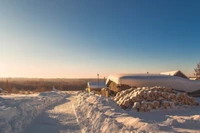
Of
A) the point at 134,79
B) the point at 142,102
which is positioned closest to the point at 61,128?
the point at 142,102

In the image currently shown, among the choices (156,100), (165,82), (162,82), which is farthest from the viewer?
(162,82)

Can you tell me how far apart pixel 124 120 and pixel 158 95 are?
16.6ft

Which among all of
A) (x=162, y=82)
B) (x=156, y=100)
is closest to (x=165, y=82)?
(x=162, y=82)

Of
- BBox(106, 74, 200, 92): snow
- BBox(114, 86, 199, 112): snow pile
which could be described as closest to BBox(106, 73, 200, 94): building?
BBox(106, 74, 200, 92): snow

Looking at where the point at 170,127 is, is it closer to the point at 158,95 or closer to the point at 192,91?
the point at 158,95

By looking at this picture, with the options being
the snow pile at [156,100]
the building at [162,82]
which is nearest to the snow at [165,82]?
the building at [162,82]

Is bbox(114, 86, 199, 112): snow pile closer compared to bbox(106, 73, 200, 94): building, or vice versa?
bbox(114, 86, 199, 112): snow pile

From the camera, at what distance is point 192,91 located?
64.1 ft

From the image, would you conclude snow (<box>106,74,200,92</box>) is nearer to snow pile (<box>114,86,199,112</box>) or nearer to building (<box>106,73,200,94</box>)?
building (<box>106,73,200,94</box>)

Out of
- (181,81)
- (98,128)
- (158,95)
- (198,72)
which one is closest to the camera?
(98,128)

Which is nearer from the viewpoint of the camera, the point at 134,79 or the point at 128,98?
the point at 128,98

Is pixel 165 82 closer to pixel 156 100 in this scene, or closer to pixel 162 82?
pixel 162 82

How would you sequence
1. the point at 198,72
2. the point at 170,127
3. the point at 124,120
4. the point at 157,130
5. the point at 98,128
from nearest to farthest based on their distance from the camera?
the point at 157,130, the point at 170,127, the point at 98,128, the point at 124,120, the point at 198,72

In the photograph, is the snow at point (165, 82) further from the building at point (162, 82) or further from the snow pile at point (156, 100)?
the snow pile at point (156, 100)
